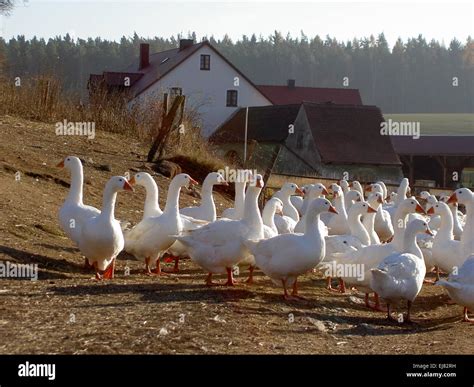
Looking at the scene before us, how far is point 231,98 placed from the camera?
185 feet

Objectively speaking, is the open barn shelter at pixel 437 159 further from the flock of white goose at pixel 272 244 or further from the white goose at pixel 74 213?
the white goose at pixel 74 213

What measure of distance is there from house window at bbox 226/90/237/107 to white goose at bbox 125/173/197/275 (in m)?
44.5

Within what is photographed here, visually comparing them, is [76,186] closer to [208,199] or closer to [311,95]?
[208,199]

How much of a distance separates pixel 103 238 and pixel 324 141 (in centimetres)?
3456

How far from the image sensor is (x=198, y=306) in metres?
9.13

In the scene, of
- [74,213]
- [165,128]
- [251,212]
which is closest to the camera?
[251,212]

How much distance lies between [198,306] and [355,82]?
12053 cm

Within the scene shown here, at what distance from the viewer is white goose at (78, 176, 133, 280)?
1074cm

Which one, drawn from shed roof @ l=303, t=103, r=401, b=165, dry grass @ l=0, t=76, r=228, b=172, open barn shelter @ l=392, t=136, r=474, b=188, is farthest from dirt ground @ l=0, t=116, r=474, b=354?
open barn shelter @ l=392, t=136, r=474, b=188

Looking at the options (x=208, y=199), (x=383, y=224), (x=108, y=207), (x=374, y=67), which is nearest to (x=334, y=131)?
(x=383, y=224)

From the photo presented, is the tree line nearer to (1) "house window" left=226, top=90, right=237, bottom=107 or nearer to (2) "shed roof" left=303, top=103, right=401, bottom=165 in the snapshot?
(1) "house window" left=226, top=90, right=237, bottom=107

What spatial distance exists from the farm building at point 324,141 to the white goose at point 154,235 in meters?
29.2

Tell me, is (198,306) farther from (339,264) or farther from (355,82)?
(355,82)

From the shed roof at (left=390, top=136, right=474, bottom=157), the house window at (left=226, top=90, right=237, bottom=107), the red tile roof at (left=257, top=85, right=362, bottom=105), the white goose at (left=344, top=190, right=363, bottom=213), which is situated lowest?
the white goose at (left=344, top=190, right=363, bottom=213)
